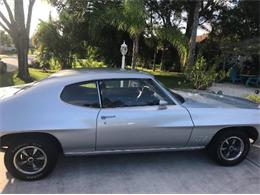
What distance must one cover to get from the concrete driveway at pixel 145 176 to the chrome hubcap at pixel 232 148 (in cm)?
17

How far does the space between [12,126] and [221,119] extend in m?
2.80

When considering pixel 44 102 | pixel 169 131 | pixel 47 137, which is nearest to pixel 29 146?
pixel 47 137

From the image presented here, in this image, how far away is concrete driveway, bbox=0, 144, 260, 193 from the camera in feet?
13.0

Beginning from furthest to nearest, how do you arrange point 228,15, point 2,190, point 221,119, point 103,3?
point 228,15 → point 103,3 → point 221,119 → point 2,190

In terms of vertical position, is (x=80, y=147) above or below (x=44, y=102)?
below

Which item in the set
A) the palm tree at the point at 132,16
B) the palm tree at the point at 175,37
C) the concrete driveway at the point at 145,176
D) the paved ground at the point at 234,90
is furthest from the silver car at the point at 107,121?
the palm tree at the point at 175,37

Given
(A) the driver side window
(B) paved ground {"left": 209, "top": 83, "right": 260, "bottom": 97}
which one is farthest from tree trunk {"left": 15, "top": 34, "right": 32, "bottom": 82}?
(A) the driver side window

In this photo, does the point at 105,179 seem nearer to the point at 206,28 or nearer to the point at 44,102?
the point at 44,102

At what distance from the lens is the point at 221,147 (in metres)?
4.62

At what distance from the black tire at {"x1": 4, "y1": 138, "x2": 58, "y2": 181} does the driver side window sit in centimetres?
90

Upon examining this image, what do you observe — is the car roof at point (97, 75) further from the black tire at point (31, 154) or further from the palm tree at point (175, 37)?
the palm tree at point (175, 37)

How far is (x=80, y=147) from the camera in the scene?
13.7 feet

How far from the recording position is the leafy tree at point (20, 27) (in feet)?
43.0

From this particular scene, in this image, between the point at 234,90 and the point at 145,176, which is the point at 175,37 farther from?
the point at 145,176
